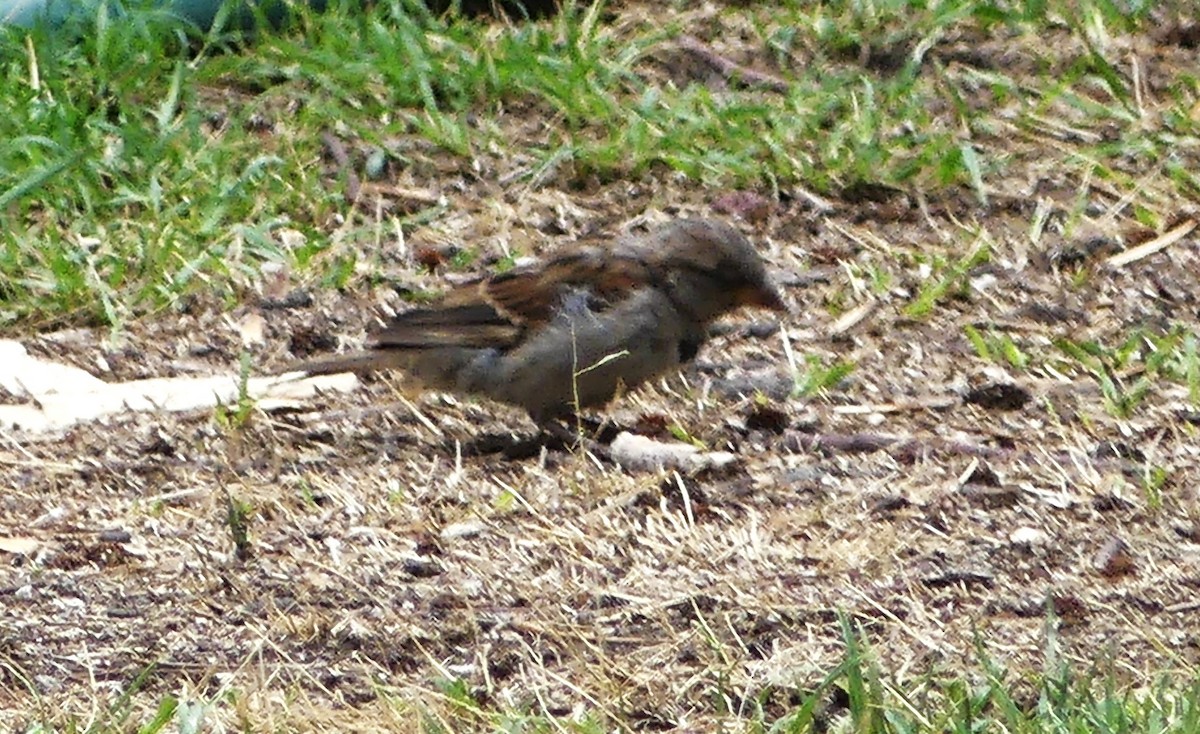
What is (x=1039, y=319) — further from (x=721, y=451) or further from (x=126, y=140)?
(x=126, y=140)

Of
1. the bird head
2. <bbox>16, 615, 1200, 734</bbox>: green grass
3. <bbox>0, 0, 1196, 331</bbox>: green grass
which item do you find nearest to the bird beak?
the bird head

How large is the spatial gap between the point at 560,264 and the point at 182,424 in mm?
1026

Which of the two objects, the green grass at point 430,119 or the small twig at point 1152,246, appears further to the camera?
the green grass at point 430,119

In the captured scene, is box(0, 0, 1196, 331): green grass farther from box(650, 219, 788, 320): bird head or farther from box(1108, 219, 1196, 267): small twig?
box(650, 219, 788, 320): bird head

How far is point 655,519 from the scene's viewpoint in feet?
15.8

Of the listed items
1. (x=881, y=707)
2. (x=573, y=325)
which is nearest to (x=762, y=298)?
(x=573, y=325)

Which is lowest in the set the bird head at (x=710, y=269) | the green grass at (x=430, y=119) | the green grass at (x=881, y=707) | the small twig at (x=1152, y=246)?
the small twig at (x=1152, y=246)

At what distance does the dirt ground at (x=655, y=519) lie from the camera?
408cm

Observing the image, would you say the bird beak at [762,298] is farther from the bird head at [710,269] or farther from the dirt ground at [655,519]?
the dirt ground at [655,519]

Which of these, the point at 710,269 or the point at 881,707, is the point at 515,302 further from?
the point at 881,707

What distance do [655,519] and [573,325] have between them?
757 millimetres

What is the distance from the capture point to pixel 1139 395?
17.8 feet

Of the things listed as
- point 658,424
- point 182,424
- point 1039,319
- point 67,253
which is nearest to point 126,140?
point 67,253

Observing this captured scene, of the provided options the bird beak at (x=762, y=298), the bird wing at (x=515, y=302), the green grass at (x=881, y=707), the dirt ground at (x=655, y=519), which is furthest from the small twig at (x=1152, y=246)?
the green grass at (x=881, y=707)
